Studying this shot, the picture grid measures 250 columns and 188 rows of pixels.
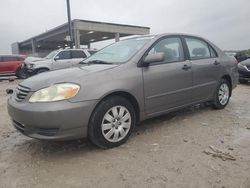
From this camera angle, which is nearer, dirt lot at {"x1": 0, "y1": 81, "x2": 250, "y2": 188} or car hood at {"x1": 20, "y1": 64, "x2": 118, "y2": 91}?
dirt lot at {"x1": 0, "y1": 81, "x2": 250, "y2": 188}

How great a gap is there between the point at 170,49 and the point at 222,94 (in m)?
1.77

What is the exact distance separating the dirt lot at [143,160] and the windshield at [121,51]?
118 cm

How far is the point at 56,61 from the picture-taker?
487 inches

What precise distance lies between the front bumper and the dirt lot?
340mm

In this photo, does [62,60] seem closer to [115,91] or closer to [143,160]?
[115,91]

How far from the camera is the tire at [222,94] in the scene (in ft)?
17.3

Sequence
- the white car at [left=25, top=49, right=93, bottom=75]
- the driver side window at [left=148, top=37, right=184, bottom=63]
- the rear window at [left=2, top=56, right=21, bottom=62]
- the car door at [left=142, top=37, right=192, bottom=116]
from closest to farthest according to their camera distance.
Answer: the car door at [left=142, top=37, right=192, bottom=116]
the driver side window at [left=148, top=37, right=184, bottom=63]
the white car at [left=25, top=49, right=93, bottom=75]
the rear window at [left=2, top=56, right=21, bottom=62]

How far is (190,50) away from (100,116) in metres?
2.30

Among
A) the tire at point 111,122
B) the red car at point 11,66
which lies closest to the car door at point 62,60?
the red car at point 11,66

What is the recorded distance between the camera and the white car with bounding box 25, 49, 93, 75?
12.2 m

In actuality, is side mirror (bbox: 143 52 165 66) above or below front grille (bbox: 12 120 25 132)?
above

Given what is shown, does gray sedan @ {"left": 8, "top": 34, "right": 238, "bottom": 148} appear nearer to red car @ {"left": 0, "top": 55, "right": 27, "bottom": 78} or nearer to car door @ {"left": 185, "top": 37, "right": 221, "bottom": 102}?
car door @ {"left": 185, "top": 37, "right": 221, "bottom": 102}

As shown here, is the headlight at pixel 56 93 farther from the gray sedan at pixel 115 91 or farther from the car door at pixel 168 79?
the car door at pixel 168 79

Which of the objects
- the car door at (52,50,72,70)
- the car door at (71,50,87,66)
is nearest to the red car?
the car door at (52,50,72,70)
